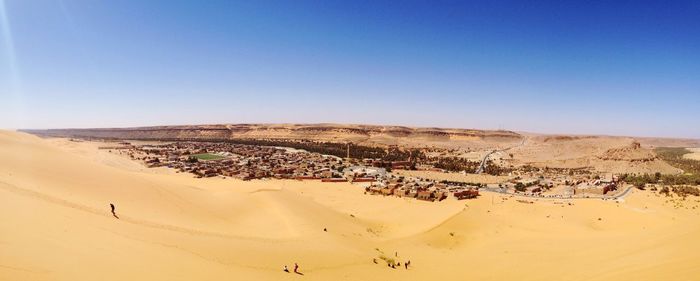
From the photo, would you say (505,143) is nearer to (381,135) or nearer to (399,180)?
(381,135)

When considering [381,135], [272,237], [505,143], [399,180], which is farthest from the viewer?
[381,135]

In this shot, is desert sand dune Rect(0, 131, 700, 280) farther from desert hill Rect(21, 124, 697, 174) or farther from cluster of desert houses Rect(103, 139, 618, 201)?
desert hill Rect(21, 124, 697, 174)

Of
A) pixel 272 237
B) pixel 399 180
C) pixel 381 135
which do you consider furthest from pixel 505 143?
→ pixel 272 237

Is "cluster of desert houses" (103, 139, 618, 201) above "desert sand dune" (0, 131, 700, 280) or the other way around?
the other way around

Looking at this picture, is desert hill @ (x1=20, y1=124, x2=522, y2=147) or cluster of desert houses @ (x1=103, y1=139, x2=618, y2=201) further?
desert hill @ (x1=20, y1=124, x2=522, y2=147)

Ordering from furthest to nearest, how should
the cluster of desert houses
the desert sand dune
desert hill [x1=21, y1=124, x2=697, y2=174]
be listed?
desert hill [x1=21, y1=124, x2=697, y2=174]
the cluster of desert houses
the desert sand dune

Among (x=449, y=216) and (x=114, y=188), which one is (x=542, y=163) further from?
(x=114, y=188)

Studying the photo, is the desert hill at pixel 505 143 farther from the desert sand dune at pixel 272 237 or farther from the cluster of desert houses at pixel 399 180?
the desert sand dune at pixel 272 237

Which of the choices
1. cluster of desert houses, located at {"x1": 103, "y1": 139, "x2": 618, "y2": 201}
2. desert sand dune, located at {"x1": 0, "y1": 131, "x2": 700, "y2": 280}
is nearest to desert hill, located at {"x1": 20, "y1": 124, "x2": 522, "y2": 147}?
cluster of desert houses, located at {"x1": 103, "y1": 139, "x2": 618, "y2": 201}
